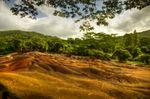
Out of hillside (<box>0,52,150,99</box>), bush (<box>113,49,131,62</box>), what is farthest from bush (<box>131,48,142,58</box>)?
hillside (<box>0,52,150,99</box>)

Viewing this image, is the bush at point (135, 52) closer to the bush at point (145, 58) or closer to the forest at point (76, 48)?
the forest at point (76, 48)

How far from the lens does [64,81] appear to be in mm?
5668

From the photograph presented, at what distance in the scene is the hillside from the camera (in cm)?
A: 505

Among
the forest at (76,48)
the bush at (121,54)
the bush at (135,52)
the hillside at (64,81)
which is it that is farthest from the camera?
the bush at (135,52)

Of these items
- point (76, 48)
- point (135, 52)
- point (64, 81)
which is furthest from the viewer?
point (135, 52)

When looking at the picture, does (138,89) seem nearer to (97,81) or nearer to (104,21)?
(97,81)

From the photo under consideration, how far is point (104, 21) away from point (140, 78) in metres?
3.31

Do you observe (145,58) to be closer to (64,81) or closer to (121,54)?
(121,54)

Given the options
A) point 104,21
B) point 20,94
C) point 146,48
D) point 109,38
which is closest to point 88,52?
point 109,38

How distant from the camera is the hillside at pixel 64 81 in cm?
505

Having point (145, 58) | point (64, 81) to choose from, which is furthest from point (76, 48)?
point (64, 81)

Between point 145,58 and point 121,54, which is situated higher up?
point 121,54

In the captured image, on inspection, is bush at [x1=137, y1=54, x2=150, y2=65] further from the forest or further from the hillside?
the hillside

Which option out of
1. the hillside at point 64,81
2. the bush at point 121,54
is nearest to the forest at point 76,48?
the bush at point 121,54
